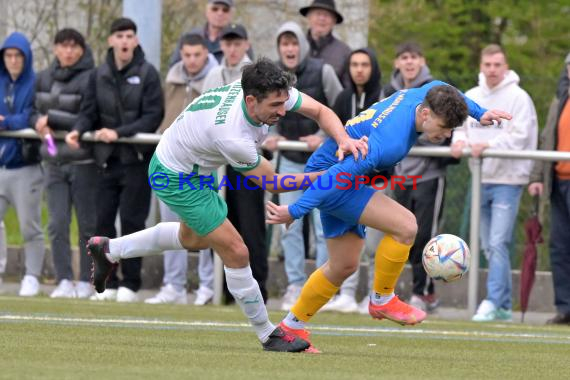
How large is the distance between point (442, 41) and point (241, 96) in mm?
15620

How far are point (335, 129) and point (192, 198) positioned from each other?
3.25ft

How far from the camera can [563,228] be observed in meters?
12.5

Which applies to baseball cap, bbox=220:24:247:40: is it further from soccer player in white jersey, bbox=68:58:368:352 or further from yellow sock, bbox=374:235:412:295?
yellow sock, bbox=374:235:412:295

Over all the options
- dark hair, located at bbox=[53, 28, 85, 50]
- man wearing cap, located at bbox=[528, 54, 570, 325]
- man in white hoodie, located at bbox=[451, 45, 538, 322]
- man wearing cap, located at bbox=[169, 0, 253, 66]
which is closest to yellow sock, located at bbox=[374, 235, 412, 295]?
man in white hoodie, located at bbox=[451, 45, 538, 322]

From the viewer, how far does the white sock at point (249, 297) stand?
28.0 ft

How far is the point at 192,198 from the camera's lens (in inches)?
342

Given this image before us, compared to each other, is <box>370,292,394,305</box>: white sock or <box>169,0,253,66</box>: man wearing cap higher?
<box>169,0,253,66</box>: man wearing cap

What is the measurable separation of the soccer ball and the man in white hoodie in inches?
A: 126

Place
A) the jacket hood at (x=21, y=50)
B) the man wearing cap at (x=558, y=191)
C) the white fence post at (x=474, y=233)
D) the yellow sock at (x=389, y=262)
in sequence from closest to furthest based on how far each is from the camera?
the yellow sock at (x=389, y=262)
the man wearing cap at (x=558, y=191)
the white fence post at (x=474, y=233)
the jacket hood at (x=21, y=50)

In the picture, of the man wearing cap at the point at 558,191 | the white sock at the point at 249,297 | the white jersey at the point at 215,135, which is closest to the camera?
the white jersey at the point at 215,135

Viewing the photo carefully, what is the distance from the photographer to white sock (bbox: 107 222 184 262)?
359 inches

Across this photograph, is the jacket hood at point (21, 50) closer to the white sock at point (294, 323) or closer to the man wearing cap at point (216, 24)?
the man wearing cap at point (216, 24)

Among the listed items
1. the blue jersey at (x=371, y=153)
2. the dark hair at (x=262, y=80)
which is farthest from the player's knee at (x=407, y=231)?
the dark hair at (x=262, y=80)

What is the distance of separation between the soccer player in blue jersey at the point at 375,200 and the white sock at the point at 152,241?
87 cm
